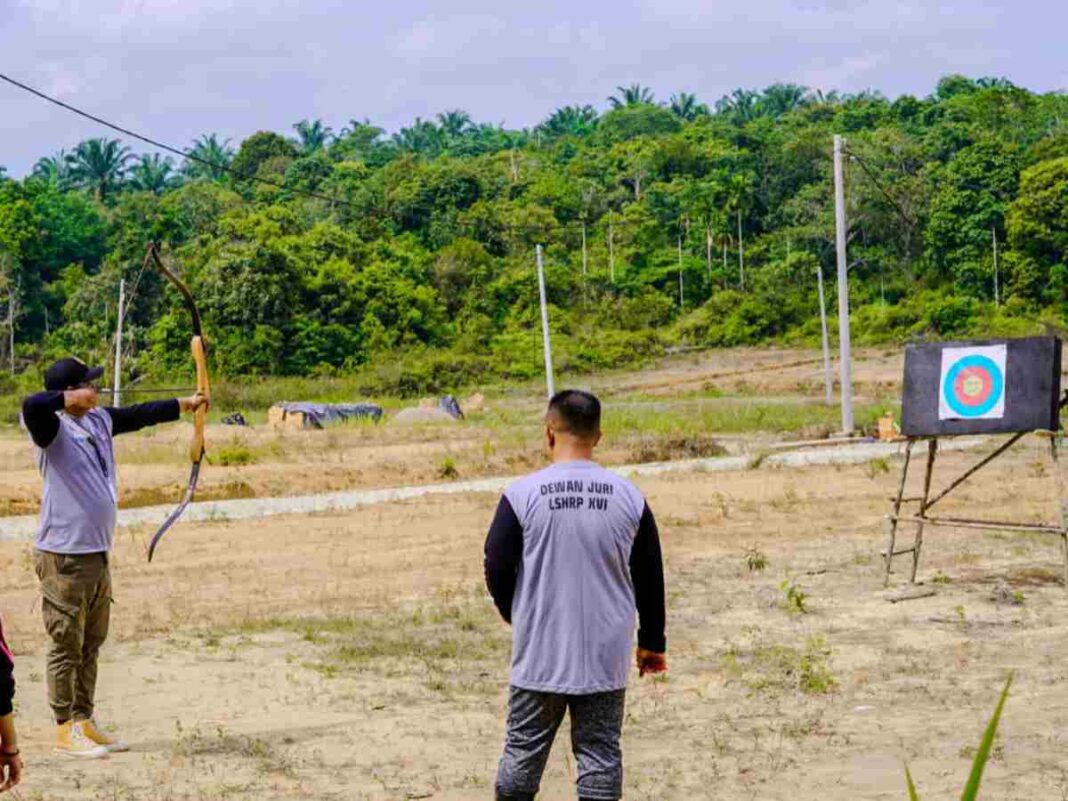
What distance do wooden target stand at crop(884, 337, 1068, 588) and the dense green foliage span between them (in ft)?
139

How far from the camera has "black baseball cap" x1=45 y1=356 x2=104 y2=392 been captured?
7.39 metres

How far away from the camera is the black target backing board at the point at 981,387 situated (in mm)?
12742

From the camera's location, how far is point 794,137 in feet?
267

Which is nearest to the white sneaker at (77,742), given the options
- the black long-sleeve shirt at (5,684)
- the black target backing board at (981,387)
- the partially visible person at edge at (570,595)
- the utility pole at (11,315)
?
the partially visible person at edge at (570,595)

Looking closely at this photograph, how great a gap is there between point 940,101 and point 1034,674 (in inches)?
3474

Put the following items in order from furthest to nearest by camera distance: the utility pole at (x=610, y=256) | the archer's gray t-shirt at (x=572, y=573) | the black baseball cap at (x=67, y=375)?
the utility pole at (x=610, y=256) < the black baseball cap at (x=67, y=375) < the archer's gray t-shirt at (x=572, y=573)

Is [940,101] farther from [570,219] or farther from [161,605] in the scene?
[161,605]

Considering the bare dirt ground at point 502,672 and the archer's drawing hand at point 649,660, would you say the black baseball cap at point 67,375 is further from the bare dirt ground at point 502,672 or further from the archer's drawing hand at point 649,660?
the archer's drawing hand at point 649,660

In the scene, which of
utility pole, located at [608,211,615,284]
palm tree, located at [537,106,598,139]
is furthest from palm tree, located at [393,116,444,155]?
utility pole, located at [608,211,615,284]

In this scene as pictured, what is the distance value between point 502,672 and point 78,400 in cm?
367

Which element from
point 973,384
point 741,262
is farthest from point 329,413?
point 973,384

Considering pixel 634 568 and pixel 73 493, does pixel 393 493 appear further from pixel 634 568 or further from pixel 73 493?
pixel 634 568

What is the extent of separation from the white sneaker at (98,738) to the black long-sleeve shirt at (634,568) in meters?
3.23

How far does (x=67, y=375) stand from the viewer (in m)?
7.42
